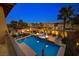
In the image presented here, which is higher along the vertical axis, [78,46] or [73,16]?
[73,16]

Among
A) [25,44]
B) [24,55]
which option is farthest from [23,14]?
[24,55]

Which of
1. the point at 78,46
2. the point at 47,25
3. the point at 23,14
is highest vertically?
the point at 23,14

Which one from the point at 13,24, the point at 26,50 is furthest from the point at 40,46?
the point at 13,24

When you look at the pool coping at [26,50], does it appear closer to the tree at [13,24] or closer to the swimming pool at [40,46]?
the swimming pool at [40,46]

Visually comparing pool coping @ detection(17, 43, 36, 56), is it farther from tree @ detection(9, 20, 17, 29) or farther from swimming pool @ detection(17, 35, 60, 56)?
tree @ detection(9, 20, 17, 29)

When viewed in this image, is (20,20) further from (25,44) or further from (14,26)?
(25,44)

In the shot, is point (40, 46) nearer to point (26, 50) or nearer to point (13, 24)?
point (26, 50)

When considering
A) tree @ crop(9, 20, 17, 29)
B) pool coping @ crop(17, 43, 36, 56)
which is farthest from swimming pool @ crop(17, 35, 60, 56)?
tree @ crop(9, 20, 17, 29)

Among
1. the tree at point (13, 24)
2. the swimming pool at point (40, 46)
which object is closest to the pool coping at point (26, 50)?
the swimming pool at point (40, 46)
